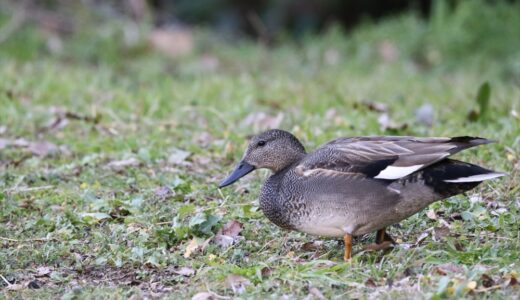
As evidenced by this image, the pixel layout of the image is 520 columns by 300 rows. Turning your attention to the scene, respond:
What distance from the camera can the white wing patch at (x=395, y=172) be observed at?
13.5 ft

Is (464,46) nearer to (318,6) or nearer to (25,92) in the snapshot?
(318,6)

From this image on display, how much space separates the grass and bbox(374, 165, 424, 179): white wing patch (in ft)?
1.22

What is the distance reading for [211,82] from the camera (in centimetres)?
857

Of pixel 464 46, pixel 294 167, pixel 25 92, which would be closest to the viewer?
pixel 294 167

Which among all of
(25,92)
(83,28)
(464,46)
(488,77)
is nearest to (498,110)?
(488,77)

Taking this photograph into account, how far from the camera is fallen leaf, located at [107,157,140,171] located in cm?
585

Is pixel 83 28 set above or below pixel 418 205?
below

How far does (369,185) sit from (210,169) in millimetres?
1861

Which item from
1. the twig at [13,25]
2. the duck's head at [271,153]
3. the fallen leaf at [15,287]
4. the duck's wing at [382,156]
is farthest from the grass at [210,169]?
the duck's wing at [382,156]

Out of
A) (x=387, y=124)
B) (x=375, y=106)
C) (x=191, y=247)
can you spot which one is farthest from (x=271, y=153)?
(x=375, y=106)

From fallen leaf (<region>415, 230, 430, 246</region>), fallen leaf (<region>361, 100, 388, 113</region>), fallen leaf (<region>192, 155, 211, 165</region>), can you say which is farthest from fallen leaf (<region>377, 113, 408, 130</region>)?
fallen leaf (<region>415, 230, 430, 246</region>)

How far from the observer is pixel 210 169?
585cm

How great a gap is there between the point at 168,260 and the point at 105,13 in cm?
756

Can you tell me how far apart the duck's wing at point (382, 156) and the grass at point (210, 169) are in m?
0.40
